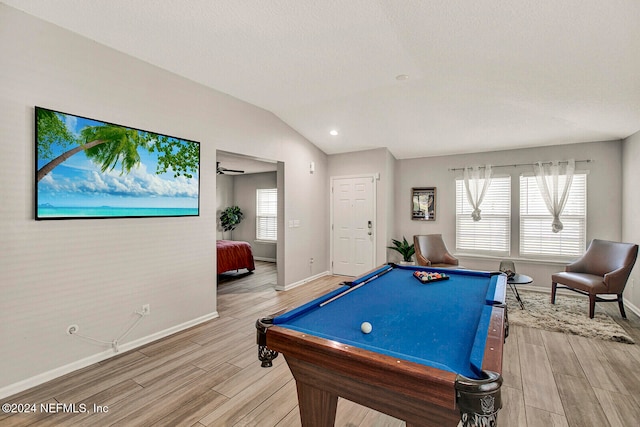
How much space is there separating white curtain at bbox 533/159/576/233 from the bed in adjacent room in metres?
5.32

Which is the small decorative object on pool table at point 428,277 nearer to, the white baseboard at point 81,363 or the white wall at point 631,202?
the white baseboard at point 81,363

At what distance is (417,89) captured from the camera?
3.62 meters

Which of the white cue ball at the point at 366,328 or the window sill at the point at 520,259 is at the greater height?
the white cue ball at the point at 366,328

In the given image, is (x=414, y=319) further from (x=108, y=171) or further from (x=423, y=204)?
(x=423, y=204)

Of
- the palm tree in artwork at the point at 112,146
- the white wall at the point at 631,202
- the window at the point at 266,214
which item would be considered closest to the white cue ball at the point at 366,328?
the palm tree in artwork at the point at 112,146

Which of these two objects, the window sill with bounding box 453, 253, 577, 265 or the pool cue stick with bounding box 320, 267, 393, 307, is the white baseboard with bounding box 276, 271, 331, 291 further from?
the window sill with bounding box 453, 253, 577, 265

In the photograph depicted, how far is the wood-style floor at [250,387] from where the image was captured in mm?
1946

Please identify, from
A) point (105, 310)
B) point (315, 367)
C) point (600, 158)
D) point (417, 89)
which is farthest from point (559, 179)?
point (105, 310)

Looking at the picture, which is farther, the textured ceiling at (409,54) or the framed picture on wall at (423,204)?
the framed picture on wall at (423,204)

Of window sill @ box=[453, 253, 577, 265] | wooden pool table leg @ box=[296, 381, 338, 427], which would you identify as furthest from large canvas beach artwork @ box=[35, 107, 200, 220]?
window sill @ box=[453, 253, 577, 265]

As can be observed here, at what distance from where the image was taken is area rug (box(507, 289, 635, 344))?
3.21m

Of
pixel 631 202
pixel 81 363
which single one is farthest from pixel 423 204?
pixel 81 363

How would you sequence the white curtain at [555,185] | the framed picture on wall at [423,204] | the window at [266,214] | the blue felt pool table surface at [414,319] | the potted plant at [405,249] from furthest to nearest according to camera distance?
1. the window at [266,214]
2. the framed picture on wall at [423,204]
3. the potted plant at [405,249]
4. the white curtain at [555,185]
5. the blue felt pool table surface at [414,319]

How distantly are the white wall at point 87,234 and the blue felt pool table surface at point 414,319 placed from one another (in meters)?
2.06
